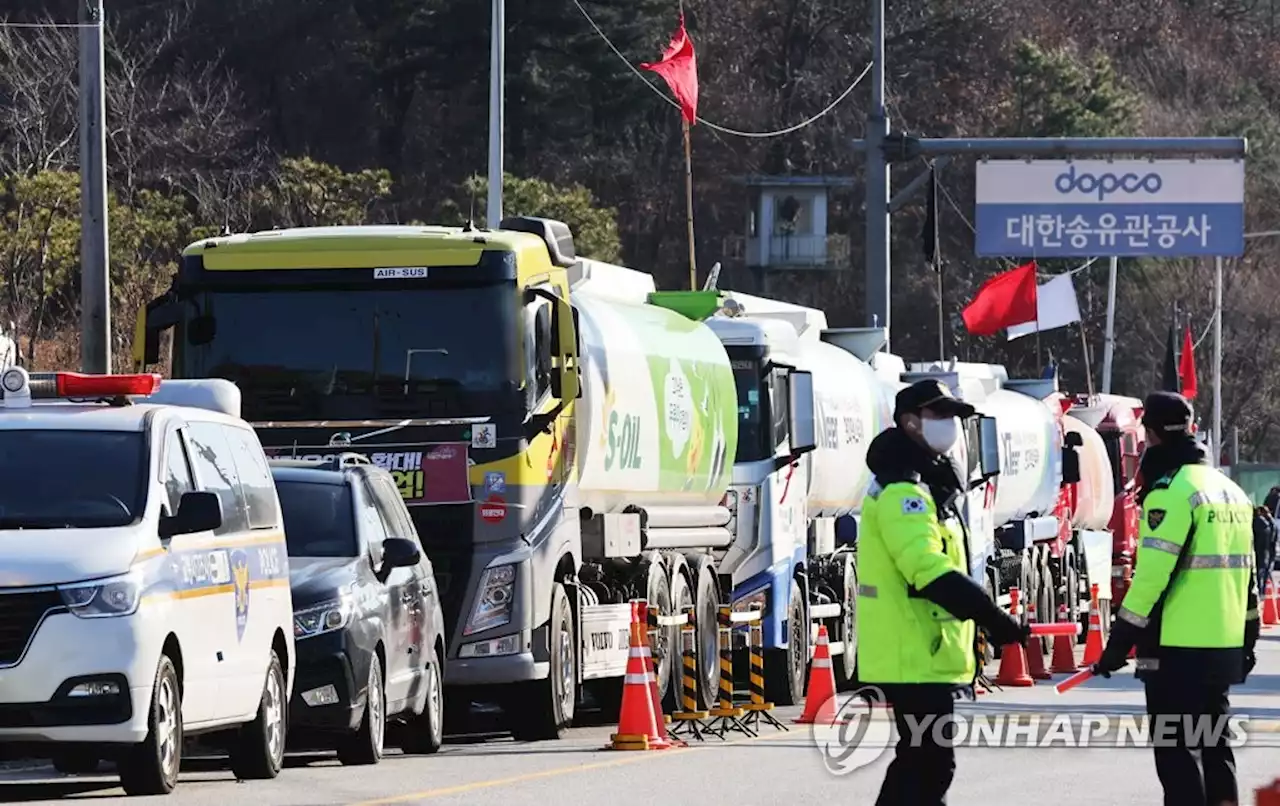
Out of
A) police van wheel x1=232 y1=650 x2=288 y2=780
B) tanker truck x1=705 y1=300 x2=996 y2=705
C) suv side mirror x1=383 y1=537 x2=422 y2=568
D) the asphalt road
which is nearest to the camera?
the asphalt road

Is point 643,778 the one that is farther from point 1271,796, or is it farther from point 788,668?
point 788,668

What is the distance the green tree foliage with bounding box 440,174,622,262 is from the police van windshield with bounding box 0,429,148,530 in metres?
37.0

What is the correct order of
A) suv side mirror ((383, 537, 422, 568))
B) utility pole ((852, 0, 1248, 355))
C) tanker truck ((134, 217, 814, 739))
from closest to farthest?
suv side mirror ((383, 537, 422, 568)), tanker truck ((134, 217, 814, 739)), utility pole ((852, 0, 1248, 355))

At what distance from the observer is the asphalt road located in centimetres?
1443

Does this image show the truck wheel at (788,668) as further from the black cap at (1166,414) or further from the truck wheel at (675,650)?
the black cap at (1166,414)

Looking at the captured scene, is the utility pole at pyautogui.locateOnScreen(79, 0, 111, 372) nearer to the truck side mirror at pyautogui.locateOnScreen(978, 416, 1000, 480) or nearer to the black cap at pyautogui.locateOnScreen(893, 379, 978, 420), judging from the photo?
the black cap at pyautogui.locateOnScreen(893, 379, 978, 420)

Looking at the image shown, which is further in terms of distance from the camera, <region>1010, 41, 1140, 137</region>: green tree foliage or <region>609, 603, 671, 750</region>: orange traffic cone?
<region>1010, 41, 1140, 137</region>: green tree foliage

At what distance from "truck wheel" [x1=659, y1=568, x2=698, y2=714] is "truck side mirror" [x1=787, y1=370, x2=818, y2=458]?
2949 mm

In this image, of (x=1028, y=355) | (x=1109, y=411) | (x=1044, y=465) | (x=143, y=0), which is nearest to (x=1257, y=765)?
(x=1044, y=465)

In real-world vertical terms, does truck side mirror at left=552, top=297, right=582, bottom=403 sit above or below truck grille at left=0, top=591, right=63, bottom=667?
above

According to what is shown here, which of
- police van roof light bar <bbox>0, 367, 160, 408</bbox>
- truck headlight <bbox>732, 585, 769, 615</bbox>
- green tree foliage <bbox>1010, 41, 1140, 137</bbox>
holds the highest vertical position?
green tree foliage <bbox>1010, 41, 1140, 137</bbox>

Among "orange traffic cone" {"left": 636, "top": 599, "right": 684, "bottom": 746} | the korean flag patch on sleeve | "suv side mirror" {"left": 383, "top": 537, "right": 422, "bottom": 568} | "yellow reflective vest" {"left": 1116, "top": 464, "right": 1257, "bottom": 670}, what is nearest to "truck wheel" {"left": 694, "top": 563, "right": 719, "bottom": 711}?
"orange traffic cone" {"left": 636, "top": 599, "right": 684, "bottom": 746}

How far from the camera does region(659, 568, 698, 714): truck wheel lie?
70.1ft

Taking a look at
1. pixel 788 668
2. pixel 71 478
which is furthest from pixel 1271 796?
pixel 788 668
